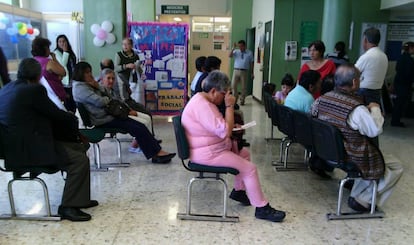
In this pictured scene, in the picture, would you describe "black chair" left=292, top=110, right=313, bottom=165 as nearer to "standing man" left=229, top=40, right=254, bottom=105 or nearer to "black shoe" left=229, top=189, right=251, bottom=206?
"black shoe" left=229, top=189, right=251, bottom=206

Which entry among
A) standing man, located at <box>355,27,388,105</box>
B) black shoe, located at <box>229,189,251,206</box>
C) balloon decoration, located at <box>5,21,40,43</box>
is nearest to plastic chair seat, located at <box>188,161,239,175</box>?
black shoe, located at <box>229,189,251,206</box>

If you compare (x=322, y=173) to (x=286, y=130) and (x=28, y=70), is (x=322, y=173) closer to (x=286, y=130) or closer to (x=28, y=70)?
(x=286, y=130)

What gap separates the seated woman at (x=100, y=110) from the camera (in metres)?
3.57

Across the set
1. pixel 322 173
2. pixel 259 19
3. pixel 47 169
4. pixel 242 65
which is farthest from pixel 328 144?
pixel 259 19

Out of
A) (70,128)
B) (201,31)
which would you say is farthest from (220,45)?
(70,128)

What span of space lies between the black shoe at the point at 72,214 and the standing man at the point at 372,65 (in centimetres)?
313

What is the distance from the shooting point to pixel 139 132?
382 centimetres

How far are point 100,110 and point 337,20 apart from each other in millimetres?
3738

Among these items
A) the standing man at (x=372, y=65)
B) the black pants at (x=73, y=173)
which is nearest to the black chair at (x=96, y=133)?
the black pants at (x=73, y=173)

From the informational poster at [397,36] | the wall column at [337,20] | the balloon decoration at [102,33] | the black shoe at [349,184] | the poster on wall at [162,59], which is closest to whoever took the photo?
the black shoe at [349,184]

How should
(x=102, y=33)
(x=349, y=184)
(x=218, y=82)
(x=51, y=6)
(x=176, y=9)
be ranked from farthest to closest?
(x=51, y=6) < (x=176, y=9) < (x=102, y=33) < (x=349, y=184) < (x=218, y=82)

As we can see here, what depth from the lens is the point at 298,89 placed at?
3.58 m

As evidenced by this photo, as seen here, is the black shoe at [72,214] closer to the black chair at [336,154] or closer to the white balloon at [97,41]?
the black chair at [336,154]

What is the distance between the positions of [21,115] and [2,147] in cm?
30
